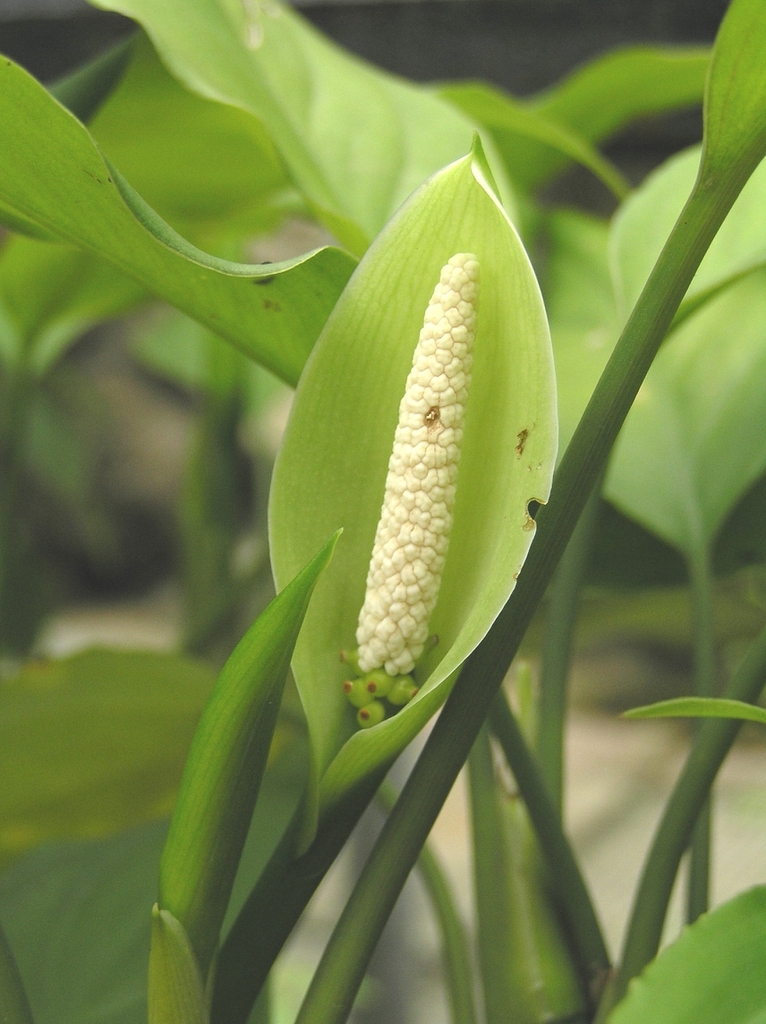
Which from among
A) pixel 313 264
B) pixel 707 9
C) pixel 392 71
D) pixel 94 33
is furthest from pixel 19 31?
pixel 313 264

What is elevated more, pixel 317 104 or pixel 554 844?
pixel 317 104

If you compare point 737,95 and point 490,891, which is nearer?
point 737,95

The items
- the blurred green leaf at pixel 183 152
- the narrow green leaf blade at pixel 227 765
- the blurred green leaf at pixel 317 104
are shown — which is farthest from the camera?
the blurred green leaf at pixel 183 152

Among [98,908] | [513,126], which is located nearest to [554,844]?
[98,908]

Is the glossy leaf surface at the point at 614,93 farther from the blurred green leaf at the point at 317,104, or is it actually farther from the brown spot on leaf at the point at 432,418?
the brown spot on leaf at the point at 432,418

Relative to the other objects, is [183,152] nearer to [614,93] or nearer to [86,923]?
[614,93]

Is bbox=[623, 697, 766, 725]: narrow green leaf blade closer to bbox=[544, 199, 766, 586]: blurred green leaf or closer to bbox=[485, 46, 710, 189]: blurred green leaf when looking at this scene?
bbox=[544, 199, 766, 586]: blurred green leaf

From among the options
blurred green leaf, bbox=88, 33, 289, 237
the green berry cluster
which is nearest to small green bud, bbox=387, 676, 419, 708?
the green berry cluster

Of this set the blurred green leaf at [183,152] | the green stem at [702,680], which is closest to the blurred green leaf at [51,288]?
the blurred green leaf at [183,152]
